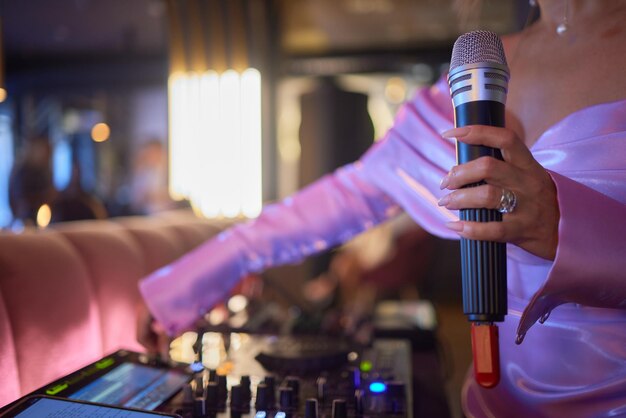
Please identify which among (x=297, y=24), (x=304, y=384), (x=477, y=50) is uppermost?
(x=297, y=24)

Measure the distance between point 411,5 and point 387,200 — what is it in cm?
424

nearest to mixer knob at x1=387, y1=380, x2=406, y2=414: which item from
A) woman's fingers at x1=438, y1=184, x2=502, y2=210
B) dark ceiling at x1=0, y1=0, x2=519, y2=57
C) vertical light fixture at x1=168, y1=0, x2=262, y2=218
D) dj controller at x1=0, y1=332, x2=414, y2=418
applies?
dj controller at x1=0, y1=332, x2=414, y2=418

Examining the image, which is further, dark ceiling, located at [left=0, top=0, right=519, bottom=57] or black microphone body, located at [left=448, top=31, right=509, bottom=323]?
dark ceiling, located at [left=0, top=0, right=519, bottom=57]

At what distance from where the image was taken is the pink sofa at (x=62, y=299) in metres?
0.75

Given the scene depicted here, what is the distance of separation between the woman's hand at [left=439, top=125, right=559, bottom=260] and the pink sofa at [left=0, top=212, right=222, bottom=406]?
0.61m

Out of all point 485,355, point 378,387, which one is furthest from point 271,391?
point 485,355

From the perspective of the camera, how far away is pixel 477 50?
443 mm

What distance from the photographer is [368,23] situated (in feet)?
17.2

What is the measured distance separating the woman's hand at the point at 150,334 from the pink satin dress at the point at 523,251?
22 mm

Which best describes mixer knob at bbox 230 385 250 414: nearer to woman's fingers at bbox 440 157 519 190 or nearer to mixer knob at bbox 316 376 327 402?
mixer knob at bbox 316 376 327 402

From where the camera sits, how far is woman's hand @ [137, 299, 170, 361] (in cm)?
89

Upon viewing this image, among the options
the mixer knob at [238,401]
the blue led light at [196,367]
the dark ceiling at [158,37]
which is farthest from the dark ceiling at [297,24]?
the mixer knob at [238,401]

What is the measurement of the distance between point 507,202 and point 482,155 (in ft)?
0.14

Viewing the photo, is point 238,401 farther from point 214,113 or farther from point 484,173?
point 214,113
